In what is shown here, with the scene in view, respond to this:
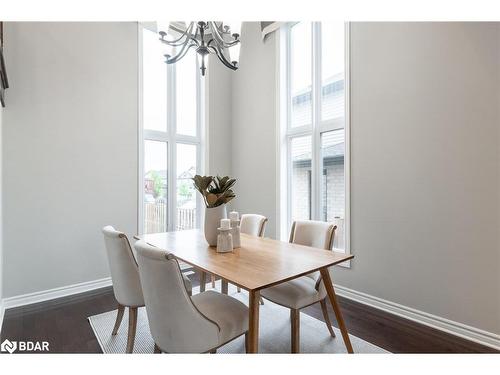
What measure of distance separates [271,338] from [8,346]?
6.27 ft

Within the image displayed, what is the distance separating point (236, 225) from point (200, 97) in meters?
2.71

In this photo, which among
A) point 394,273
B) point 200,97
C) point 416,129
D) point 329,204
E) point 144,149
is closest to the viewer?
point 416,129

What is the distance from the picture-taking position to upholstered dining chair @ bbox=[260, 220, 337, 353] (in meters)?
1.68

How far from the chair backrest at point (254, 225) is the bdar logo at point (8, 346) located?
1957mm

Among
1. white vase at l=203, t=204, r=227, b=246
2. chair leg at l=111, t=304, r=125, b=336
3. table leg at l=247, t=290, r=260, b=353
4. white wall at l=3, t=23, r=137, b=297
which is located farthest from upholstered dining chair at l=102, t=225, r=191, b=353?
white wall at l=3, t=23, r=137, b=297

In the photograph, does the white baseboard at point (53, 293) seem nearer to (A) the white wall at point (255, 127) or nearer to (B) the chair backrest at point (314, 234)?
(A) the white wall at point (255, 127)

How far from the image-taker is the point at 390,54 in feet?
7.81

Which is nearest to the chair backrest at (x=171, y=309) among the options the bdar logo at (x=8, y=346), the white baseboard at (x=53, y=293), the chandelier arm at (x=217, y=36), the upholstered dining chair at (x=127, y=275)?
the upholstered dining chair at (x=127, y=275)

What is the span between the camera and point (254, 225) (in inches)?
103

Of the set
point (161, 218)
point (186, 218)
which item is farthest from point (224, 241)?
point (186, 218)

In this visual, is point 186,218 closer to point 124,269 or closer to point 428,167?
point 124,269

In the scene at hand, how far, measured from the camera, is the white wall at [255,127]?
11.5ft

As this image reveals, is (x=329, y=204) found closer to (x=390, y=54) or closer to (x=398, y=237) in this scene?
(x=398, y=237)
